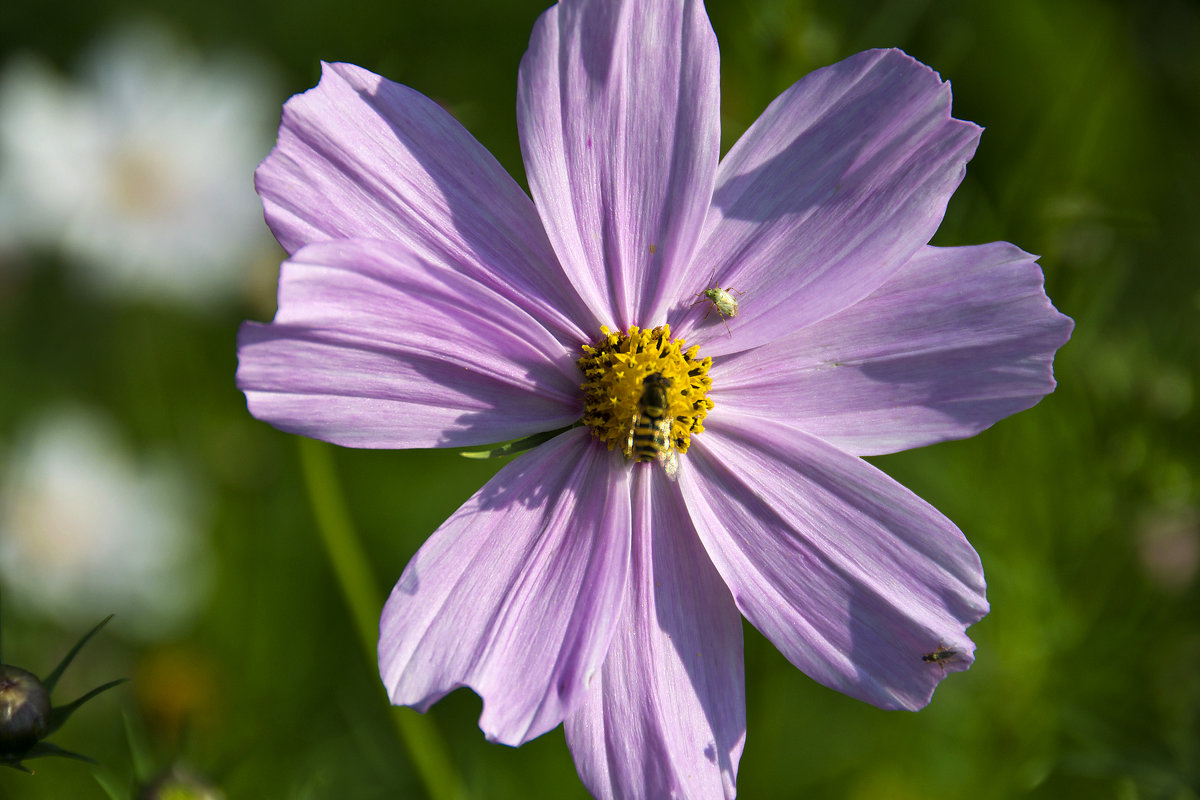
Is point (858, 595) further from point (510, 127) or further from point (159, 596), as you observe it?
point (510, 127)

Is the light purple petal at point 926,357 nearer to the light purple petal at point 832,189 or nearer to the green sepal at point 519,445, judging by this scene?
the light purple petal at point 832,189

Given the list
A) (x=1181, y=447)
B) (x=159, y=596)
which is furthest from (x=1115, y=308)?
(x=159, y=596)

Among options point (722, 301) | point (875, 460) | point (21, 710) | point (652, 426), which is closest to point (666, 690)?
point (652, 426)

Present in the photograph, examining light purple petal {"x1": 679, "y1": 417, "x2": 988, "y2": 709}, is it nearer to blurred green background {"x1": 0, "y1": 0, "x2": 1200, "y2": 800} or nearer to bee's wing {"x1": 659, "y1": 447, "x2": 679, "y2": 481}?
bee's wing {"x1": 659, "y1": 447, "x2": 679, "y2": 481}

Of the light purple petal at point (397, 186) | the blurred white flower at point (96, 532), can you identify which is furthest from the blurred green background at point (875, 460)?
the light purple petal at point (397, 186)

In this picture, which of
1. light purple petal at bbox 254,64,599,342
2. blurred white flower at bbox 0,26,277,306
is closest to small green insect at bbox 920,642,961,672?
light purple petal at bbox 254,64,599,342

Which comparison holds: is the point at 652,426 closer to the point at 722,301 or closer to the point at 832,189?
the point at 722,301
